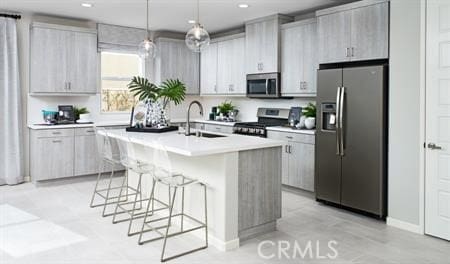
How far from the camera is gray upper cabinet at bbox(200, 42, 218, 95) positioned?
7121 mm

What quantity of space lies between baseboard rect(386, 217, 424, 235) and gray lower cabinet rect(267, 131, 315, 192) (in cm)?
118

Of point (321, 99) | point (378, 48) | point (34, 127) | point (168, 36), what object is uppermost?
point (168, 36)

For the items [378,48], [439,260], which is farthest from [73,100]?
[439,260]

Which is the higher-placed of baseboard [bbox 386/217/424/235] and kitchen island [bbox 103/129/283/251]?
kitchen island [bbox 103/129/283/251]

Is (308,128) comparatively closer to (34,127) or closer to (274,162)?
(274,162)

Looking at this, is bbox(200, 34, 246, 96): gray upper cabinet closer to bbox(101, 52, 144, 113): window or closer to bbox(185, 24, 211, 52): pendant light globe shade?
bbox(101, 52, 144, 113): window

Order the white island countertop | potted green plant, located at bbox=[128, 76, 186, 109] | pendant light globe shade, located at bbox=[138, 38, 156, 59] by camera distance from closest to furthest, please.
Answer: the white island countertop, potted green plant, located at bbox=[128, 76, 186, 109], pendant light globe shade, located at bbox=[138, 38, 156, 59]

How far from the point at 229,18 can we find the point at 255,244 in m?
3.98

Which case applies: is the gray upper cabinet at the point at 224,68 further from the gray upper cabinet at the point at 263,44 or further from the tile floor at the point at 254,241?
the tile floor at the point at 254,241

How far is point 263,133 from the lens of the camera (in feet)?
18.5

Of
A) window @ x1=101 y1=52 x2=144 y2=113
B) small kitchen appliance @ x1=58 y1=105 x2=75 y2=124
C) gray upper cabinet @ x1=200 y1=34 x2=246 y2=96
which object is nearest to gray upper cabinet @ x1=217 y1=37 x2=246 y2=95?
gray upper cabinet @ x1=200 y1=34 x2=246 y2=96

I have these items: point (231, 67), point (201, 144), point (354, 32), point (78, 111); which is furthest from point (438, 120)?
point (78, 111)

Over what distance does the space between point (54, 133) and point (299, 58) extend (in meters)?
3.85

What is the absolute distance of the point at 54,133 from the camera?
18.7 ft
